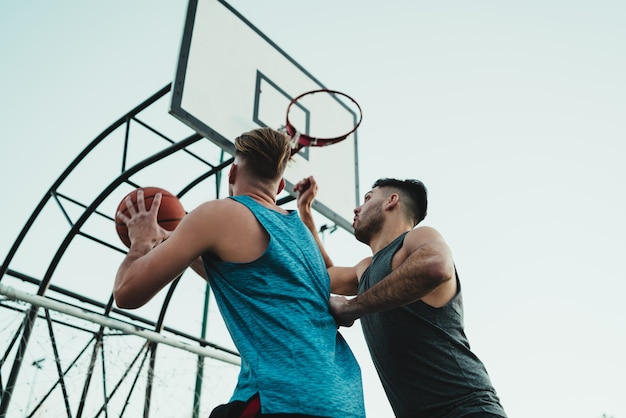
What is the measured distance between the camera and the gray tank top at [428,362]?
8.66 ft

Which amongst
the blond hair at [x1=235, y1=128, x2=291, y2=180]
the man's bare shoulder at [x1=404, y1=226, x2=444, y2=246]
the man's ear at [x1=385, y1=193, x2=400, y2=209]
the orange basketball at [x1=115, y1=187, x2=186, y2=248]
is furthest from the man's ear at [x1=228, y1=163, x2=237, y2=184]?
the man's ear at [x1=385, y1=193, x2=400, y2=209]

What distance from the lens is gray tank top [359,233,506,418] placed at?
2641mm

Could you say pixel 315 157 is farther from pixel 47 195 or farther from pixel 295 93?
pixel 47 195

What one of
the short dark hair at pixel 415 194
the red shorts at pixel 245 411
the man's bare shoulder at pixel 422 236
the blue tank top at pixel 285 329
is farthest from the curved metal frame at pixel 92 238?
the red shorts at pixel 245 411

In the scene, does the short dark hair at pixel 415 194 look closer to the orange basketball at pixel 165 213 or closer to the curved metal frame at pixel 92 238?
the orange basketball at pixel 165 213

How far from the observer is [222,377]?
296 inches

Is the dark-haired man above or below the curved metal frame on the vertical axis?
below

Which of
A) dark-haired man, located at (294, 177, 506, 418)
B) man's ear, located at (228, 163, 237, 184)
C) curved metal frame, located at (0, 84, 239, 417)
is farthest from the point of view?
curved metal frame, located at (0, 84, 239, 417)

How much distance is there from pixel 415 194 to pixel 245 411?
7.29ft

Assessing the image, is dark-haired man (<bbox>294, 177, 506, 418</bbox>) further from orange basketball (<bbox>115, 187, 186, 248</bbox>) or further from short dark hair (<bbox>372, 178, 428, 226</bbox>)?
orange basketball (<bbox>115, 187, 186, 248</bbox>)

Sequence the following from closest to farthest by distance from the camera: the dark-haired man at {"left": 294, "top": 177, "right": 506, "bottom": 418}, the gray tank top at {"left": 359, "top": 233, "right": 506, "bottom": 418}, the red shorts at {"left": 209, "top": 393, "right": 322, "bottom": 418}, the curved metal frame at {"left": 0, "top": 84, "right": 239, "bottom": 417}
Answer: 1. the red shorts at {"left": 209, "top": 393, "right": 322, "bottom": 418}
2. the dark-haired man at {"left": 294, "top": 177, "right": 506, "bottom": 418}
3. the gray tank top at {"left": 359, "top": 233, "right": 506, "bottom": 418}
4. the curved metal frame at {"left": 0, "top": 84, "right": 239, "bottom": 417}

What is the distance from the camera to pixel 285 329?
1.95m

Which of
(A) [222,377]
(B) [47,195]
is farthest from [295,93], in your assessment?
(A) [222,377]

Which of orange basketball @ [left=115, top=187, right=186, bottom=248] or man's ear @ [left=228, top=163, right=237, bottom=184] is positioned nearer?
man's ear @ [left=228, top=163, right=237, bottom=184]
